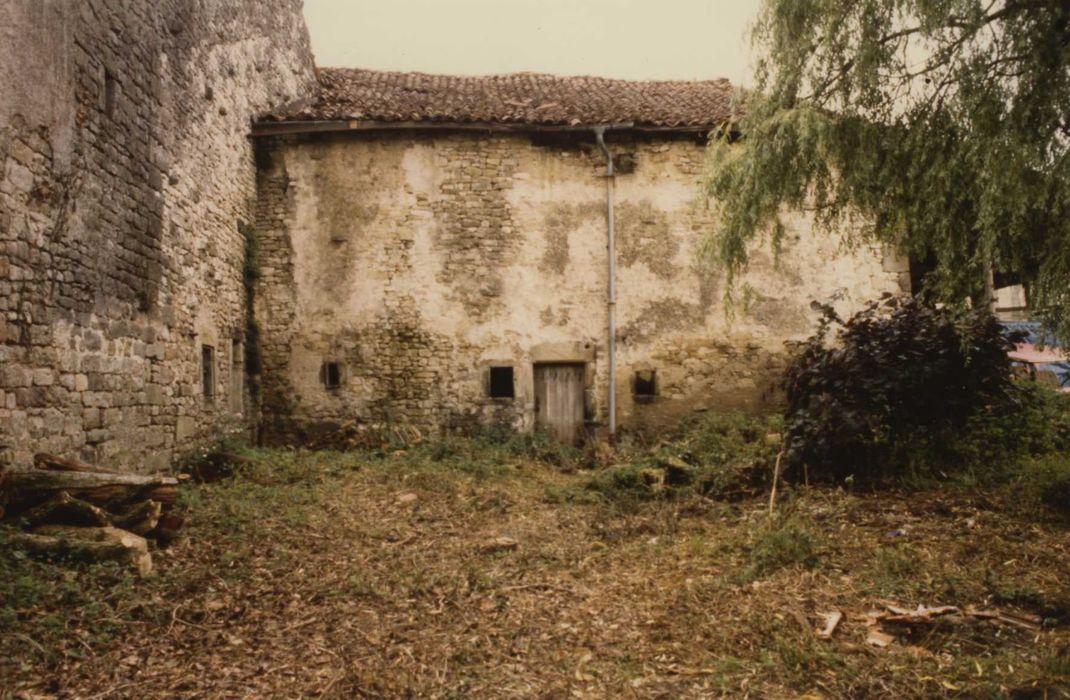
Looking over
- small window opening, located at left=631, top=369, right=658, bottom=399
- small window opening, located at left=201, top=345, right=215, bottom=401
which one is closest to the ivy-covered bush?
small window opening, located at left=631, top=369, right=658, bottom=399

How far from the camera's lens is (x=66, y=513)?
15.7 feet

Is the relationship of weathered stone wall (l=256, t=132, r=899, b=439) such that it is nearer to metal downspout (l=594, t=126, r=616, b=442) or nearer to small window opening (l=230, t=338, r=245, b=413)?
metal downspout (l=594, t=126, r=616, b=442)

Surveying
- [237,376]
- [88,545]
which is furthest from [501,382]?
[88,545]

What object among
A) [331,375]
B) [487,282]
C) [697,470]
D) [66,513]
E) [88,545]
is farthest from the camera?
[487,282]

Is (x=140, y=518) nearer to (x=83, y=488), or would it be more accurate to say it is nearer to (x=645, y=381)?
(x=83, y=488)

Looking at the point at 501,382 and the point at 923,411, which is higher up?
the point at 501,382

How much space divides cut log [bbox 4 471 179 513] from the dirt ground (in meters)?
0.49

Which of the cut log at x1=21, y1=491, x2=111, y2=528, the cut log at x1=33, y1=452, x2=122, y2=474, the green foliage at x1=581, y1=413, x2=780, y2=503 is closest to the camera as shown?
the cut log at x1=21, y1=491, x2=111, y2=528

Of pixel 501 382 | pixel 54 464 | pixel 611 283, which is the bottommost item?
pixel 54 464

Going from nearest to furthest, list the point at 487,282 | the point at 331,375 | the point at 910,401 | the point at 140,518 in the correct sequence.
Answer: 1. the point at 140,518
2. the point at 910,401
3. the point at 331,375
4. the point at 487,282

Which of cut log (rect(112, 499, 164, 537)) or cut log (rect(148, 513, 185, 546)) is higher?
cut log (rect(112, 499, 164, 537))

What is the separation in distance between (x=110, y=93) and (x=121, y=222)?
1.15 m

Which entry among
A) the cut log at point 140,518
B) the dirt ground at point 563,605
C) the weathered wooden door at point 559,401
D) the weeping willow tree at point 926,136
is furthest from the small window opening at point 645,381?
the cut log at point 140,518

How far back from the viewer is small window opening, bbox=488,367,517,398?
10.7 meters
